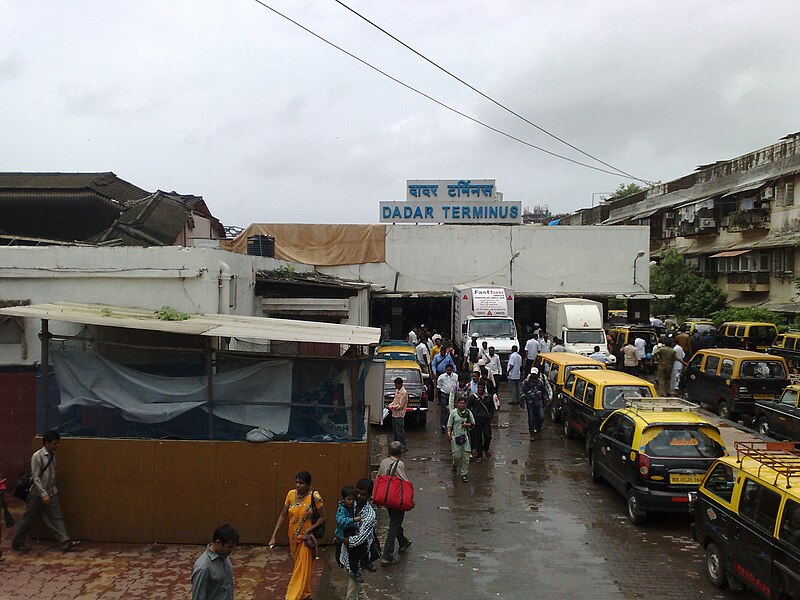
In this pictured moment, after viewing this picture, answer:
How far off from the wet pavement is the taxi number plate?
30.5 inches

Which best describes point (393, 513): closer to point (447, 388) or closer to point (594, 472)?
point (594, 472)

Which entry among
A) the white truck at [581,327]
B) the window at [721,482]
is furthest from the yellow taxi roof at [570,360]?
the window at [721,482]

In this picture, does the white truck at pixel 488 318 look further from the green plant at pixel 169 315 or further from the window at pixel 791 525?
the window at pixel 791 525

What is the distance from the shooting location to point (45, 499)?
826 cm

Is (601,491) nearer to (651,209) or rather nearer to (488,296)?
(488,296)

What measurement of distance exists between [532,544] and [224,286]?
6240mm

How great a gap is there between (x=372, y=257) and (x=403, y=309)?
396 cm

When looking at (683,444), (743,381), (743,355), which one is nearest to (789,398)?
(743,381)

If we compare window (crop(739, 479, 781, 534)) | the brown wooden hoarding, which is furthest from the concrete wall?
window (crop(739, 479, 781, 534))

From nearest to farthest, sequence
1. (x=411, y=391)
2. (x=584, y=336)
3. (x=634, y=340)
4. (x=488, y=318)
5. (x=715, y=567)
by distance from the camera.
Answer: (x=715, y=567), (x=411, y=391), (x=488, y=318), (x=584, y=336), (x=634, y=340)

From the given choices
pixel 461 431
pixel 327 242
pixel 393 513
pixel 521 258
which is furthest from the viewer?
pixel 327 242

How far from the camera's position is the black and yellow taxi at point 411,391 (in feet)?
52.0

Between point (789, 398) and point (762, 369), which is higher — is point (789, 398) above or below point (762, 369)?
below

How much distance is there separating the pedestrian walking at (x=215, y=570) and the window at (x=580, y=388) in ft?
33.5
